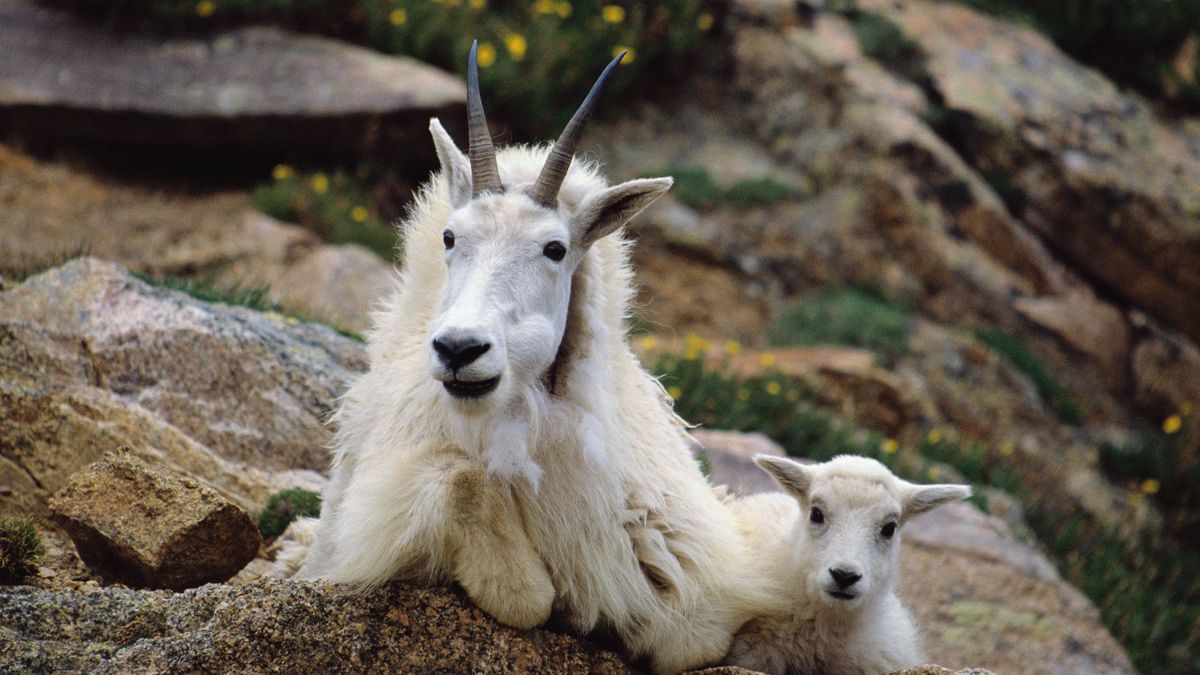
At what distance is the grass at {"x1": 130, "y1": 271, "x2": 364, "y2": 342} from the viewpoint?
273 inches

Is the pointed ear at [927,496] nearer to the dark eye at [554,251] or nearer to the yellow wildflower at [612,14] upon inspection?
the dark eye at [554,251]

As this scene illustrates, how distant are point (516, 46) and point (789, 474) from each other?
9.15 m

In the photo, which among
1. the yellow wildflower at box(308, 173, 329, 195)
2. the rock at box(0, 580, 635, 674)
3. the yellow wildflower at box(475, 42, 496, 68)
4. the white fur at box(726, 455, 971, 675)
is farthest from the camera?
the yellow wildflower at box(475, 42, 496, 68)

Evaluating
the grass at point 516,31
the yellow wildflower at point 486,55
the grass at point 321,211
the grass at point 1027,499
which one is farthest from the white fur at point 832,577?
the yellow wildflower at point 486,55

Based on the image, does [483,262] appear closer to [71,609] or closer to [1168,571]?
[71,609]

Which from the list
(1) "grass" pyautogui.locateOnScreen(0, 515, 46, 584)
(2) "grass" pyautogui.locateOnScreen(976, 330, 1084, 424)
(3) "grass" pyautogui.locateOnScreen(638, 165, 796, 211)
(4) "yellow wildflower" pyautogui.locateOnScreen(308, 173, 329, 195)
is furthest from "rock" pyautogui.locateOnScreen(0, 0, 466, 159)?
(1) "grass" pyautogui.locateOnScreen(0, 515, 46, 584)

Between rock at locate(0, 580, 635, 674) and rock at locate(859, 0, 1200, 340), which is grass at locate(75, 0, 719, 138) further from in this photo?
rock at locate(0, 580, 635, 674)

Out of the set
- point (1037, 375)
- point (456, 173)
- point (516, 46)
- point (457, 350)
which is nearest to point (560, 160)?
point (456, 173)

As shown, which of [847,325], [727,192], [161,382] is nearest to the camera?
[161,382]

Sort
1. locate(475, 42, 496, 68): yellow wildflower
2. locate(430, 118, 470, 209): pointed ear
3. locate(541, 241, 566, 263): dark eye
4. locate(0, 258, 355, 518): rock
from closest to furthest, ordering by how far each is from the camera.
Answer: locate(541, 241, 566, 263): dark eye
locate(430, 118, 470, 209): pointed ear
locate(0, 258, 355, 518): rock
locate(475, 42, 496, 68): yellow wildflower

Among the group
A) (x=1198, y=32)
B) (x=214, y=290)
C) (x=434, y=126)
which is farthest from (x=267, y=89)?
(x=1198, y=32)

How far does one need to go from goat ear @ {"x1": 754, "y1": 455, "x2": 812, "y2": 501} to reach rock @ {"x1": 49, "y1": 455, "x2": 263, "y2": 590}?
2290 mm

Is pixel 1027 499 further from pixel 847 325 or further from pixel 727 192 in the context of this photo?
pixel 727 192

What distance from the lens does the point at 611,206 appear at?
4.32m
